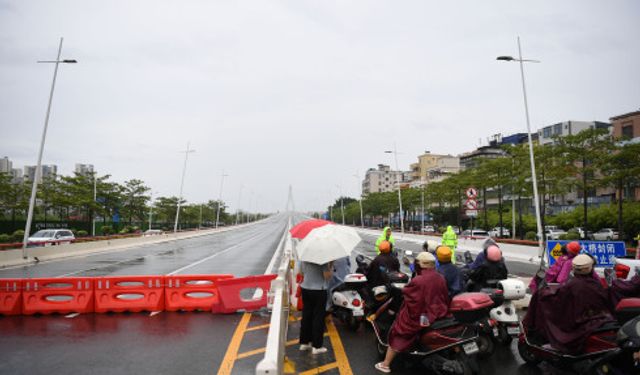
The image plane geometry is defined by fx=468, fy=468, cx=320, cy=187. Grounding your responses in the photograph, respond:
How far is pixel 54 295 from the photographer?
32.0ft

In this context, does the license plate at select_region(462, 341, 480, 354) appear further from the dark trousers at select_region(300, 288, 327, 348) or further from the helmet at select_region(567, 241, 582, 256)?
the helmet at select_region(567, 241, 582, 256)

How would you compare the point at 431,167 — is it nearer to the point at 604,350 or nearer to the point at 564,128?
the point at 564,128

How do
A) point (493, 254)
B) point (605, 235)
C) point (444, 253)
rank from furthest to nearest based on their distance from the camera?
1. point (605, 235)
2. point (493, 254)
3. point (444, 253)

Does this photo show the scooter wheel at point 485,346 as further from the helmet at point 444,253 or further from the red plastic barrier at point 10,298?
the red plastic barrier at point 10,298

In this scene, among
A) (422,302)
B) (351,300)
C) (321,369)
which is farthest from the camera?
(351,300)

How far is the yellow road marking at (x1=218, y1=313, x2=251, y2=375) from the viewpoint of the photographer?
5984mm

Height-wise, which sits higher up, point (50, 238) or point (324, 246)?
point (324, 246)

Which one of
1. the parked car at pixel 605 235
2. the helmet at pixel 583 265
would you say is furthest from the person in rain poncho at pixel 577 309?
the parked car at pixel 605 235

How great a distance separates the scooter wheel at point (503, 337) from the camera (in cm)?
693

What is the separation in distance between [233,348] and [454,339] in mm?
3351

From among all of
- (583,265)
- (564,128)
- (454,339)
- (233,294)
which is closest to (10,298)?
(233,294)

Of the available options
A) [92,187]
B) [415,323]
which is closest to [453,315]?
[415,323]

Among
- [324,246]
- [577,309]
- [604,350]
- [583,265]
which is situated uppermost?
[324,246]

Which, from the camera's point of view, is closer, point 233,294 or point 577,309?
point 577,309
